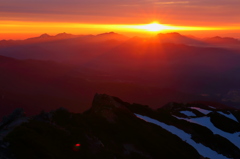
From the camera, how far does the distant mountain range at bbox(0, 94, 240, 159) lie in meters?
20.6

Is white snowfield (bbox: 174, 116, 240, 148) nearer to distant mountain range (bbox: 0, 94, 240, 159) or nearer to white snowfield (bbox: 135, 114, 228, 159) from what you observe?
distant mountain range (bbox: 0, 94, 240, 159)

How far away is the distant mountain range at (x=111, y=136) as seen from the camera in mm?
20641

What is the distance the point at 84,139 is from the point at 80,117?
8.95 m

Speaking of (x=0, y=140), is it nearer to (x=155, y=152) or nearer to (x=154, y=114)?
(x=155, y=152)

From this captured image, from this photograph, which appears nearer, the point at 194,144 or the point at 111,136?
the point at 111,136

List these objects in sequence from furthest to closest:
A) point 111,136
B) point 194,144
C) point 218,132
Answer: point 218,132 → point 194,144 → point 111,136

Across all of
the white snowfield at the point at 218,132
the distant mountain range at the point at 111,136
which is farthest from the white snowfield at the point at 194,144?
the white snowfield at the point at 218,132

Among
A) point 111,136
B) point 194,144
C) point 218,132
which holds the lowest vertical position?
point 218,132

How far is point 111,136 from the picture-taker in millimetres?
32312

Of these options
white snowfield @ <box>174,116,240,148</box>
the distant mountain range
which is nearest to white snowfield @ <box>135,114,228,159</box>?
the distant mountain range

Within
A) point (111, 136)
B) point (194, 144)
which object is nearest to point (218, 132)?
point (194, 144)

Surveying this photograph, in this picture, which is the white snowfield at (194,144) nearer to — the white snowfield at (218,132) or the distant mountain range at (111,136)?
the distant mountain range at (111,136)

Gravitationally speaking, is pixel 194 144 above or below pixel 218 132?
above

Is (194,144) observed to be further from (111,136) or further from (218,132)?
(111,136)
